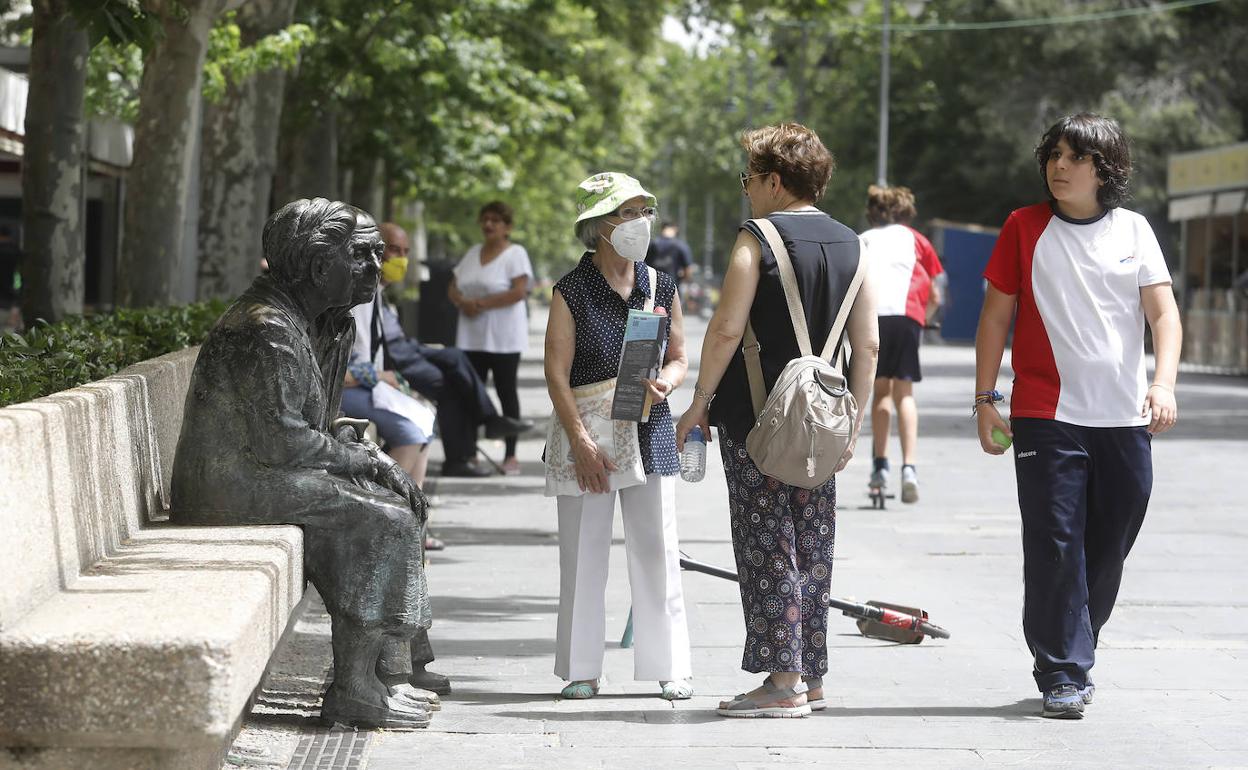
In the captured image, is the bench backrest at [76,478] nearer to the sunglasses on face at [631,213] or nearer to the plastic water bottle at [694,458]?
the sunglasses on face at [631,213]

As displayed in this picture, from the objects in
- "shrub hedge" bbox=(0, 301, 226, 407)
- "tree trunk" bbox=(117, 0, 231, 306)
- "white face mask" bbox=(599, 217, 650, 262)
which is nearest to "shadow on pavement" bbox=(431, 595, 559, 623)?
"shrub hedge" bbox=(0, 301, 226, 407)

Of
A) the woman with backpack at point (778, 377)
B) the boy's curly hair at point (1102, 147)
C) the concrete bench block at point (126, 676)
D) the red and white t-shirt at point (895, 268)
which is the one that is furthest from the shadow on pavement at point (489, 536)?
the concrete bench block at point (126, 676)

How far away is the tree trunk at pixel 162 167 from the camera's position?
39.1ft

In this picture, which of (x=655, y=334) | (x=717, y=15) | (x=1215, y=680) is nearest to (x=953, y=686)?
(x=1215, y=680)

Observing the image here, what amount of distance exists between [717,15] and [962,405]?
5.50 m

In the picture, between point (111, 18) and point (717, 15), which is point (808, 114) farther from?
point (111, 18)

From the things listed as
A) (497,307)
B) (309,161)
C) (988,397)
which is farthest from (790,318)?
(309,161)

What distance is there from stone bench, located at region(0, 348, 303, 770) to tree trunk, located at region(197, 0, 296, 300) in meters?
9.90

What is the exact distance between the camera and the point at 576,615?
6266mm

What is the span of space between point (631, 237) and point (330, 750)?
5.96ft

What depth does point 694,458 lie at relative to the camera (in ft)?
21.3

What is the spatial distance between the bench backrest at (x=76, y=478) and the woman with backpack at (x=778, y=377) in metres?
1.65

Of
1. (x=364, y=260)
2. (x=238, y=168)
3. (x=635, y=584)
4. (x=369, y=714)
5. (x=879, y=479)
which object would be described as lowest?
(x=369, y=714)

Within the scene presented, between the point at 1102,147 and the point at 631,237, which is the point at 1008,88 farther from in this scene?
the point at 631,237
